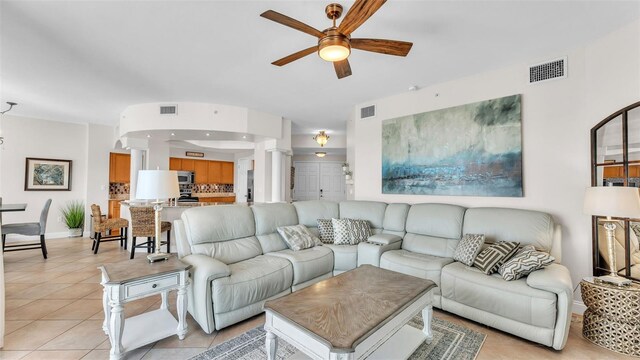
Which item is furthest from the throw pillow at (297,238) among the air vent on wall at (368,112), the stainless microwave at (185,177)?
the stainless microwave at (185,177)

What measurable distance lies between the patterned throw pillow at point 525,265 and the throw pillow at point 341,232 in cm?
183

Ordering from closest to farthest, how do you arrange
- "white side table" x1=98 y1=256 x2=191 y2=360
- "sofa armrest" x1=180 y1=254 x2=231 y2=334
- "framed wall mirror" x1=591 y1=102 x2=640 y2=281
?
"white side table" x1=98 y1=256 x2=191 y2=360 → "sofa armrest" x1=180 y1=254 x2=231 y2=334 → "framed wall mirror" x1=591 y1=102 x2=640 y2=281

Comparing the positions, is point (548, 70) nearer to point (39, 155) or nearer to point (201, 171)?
point (201, 171)

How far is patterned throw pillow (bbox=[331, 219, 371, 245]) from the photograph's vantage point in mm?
3736

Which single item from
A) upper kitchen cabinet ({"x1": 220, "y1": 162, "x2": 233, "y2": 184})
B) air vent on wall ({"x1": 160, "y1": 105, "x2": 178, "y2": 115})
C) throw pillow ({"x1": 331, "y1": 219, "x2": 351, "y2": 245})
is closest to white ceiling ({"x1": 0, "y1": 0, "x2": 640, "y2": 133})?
air vent on wall ({"x1": 160, "y1": 105, "x2": 178, "y2": 115})

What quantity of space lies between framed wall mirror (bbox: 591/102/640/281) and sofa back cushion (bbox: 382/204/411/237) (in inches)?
74.4

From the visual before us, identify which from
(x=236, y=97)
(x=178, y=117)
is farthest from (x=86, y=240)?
(x=236, y=97)

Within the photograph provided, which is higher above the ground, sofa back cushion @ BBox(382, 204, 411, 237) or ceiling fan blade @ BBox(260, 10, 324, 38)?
ceiling fan blade @ BBox(260, 10, 324, 38)

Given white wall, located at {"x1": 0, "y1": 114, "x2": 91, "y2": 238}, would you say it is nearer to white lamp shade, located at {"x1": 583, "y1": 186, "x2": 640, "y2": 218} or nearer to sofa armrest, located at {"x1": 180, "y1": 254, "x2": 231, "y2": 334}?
sofa armrest, located at {"x1": 180, "y1": 254, "x2": 231, "y2": 334}

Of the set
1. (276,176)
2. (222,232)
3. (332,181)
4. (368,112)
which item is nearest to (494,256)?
(222,232)

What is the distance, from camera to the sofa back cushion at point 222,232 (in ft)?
9.43

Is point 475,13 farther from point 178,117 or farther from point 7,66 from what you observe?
point 7,66

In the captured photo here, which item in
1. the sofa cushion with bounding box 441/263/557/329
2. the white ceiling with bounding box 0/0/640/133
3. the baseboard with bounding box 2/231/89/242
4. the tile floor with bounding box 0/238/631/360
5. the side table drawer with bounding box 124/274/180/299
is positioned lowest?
the tile floor with bounding box 0/238/631/360

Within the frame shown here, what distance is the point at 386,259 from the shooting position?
318cm
